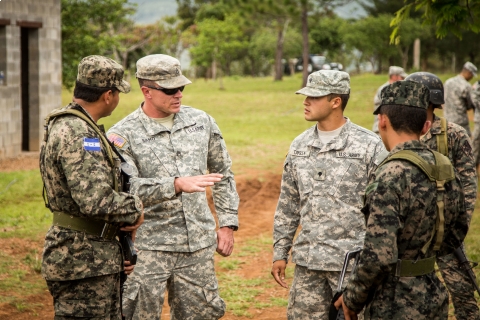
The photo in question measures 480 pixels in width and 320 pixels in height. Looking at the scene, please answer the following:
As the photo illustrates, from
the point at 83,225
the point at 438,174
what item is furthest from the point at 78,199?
the point at 438,174

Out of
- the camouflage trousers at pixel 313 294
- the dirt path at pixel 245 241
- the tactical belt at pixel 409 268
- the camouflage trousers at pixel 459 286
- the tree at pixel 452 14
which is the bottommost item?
the dirt path at pixel 245 241

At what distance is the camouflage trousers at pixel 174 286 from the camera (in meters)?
4.01

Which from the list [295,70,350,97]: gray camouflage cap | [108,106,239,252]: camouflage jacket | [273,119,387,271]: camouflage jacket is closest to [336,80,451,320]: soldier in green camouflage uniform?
[273,119,387,271]: camouflage jacket

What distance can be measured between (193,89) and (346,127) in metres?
26.9

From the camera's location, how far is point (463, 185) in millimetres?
4668

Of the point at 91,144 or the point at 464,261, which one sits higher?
the point at 91,144

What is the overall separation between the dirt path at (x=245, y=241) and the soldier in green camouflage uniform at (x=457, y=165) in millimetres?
1639

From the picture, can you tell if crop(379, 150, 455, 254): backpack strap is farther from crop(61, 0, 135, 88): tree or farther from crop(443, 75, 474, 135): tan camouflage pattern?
crop(61, 0, 135, 88): tree

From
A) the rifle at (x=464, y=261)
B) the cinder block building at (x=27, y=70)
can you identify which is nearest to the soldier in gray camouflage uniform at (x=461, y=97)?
the rifle at (x=464, y=261)

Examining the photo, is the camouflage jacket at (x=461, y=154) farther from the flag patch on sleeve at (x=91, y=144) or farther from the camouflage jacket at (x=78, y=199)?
the flag patch on sleeve at (x=91, y=144)

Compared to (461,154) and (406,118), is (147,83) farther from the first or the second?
(461,154)

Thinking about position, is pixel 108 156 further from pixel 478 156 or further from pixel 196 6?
pixel 196 6

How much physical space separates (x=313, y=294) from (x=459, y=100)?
793cm

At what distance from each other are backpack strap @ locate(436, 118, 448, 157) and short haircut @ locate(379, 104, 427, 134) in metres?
1.71
